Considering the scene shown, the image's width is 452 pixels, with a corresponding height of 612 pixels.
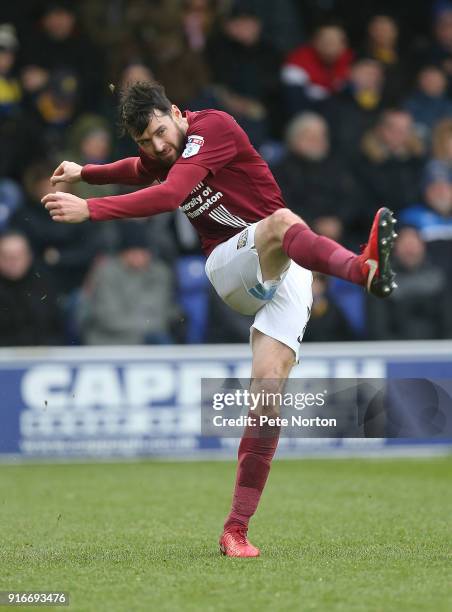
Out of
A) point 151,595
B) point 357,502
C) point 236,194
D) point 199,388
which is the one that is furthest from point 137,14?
point 151,595

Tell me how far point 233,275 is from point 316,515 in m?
2.28

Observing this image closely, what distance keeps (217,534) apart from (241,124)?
6290mm

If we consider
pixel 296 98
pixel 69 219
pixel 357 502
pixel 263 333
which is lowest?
pixel 357 502

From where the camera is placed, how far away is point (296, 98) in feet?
44.0

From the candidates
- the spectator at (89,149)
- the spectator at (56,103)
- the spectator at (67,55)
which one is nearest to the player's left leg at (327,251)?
the spectator at (89,149)

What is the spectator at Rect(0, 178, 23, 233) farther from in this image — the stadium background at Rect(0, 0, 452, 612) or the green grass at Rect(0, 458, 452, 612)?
the green grass at Rect(0, 458, 452, 612)

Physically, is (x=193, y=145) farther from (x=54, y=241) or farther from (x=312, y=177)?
(x=312, y=177)

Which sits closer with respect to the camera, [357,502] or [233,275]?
[233,275]

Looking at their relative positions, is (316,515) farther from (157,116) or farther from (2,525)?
(157,116)

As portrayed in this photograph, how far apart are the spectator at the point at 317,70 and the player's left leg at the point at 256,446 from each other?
7464 mm

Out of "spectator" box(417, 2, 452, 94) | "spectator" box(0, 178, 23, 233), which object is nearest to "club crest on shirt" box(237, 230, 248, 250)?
"spectator" box(0, 178, 23, 233)

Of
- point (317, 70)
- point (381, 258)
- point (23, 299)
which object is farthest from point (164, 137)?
point (317, 70)

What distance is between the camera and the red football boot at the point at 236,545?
606cm

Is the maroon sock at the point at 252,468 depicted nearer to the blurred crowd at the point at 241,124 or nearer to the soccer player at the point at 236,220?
the soccer player at the point at 236,220
